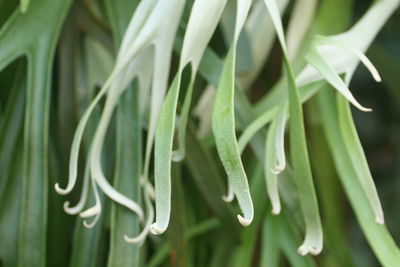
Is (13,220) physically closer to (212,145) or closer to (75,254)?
(75,254)

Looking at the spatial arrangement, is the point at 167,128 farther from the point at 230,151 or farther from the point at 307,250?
the point at 307,250

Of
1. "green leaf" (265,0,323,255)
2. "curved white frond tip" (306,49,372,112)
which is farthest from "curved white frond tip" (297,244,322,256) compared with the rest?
"curved white frond tip" (306,49,372,112)

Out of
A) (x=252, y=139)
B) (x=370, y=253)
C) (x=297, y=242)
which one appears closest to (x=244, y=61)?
(x=252, y=139)

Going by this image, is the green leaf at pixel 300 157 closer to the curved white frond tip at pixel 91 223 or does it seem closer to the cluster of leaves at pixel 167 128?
the cluster of leaves at pixel 167 128

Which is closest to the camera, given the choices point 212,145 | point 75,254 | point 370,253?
point 75,254

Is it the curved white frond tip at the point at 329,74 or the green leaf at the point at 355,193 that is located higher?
the curved white frond tip at the point at 329,74

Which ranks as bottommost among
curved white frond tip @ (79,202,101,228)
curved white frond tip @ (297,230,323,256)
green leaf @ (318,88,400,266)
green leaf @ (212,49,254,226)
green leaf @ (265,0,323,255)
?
green leaf @ (318,88,400,266)

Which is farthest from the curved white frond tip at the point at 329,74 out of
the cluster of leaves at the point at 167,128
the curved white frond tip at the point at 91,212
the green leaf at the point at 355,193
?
the curved white frond tip at the point at 91,212

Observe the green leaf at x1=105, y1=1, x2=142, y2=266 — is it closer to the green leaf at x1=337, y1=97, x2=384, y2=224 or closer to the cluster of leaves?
the cluster of leaves
